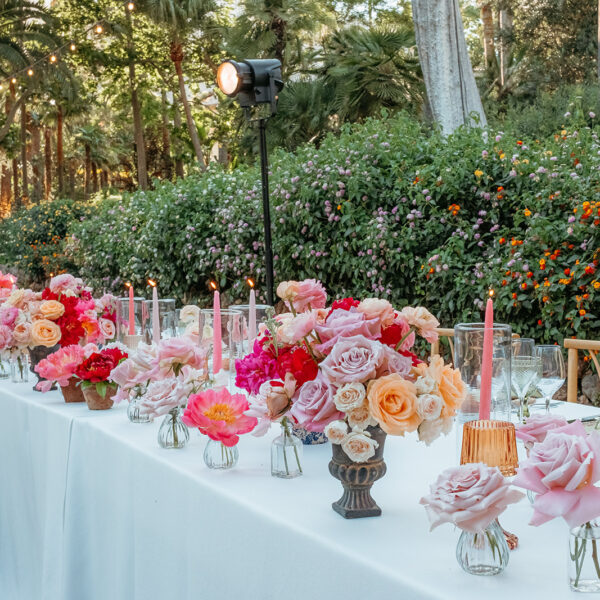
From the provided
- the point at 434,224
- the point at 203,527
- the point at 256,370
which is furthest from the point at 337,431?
the point at 434,224

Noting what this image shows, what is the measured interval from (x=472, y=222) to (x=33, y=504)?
3.46 meters

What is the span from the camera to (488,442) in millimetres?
1260

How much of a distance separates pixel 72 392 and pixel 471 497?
1.63 meters

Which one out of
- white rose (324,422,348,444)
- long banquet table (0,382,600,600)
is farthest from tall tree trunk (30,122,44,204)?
white rose (324,422,348,444)

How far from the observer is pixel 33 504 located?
232 centimetres

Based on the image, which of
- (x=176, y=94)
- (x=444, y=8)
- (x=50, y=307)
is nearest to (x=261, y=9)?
→ (x=444, y=8)

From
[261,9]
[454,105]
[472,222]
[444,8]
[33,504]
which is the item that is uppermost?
[261,9]

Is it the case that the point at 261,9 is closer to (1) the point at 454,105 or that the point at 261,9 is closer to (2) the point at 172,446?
(1) the point at 454,105

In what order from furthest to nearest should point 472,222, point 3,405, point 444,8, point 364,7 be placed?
point 364,7, point 444,8, point 472,222, point 3,405

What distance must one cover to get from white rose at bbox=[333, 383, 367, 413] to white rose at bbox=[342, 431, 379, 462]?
0.15ft

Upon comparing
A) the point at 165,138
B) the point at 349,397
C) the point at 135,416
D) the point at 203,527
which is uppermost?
the point at 165,138

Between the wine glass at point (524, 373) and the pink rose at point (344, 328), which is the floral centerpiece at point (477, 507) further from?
the wine glass at point (524, 373)

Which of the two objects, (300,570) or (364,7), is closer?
(300,570)

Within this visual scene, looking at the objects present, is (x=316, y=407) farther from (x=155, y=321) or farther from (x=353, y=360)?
(x=155, y=321)
